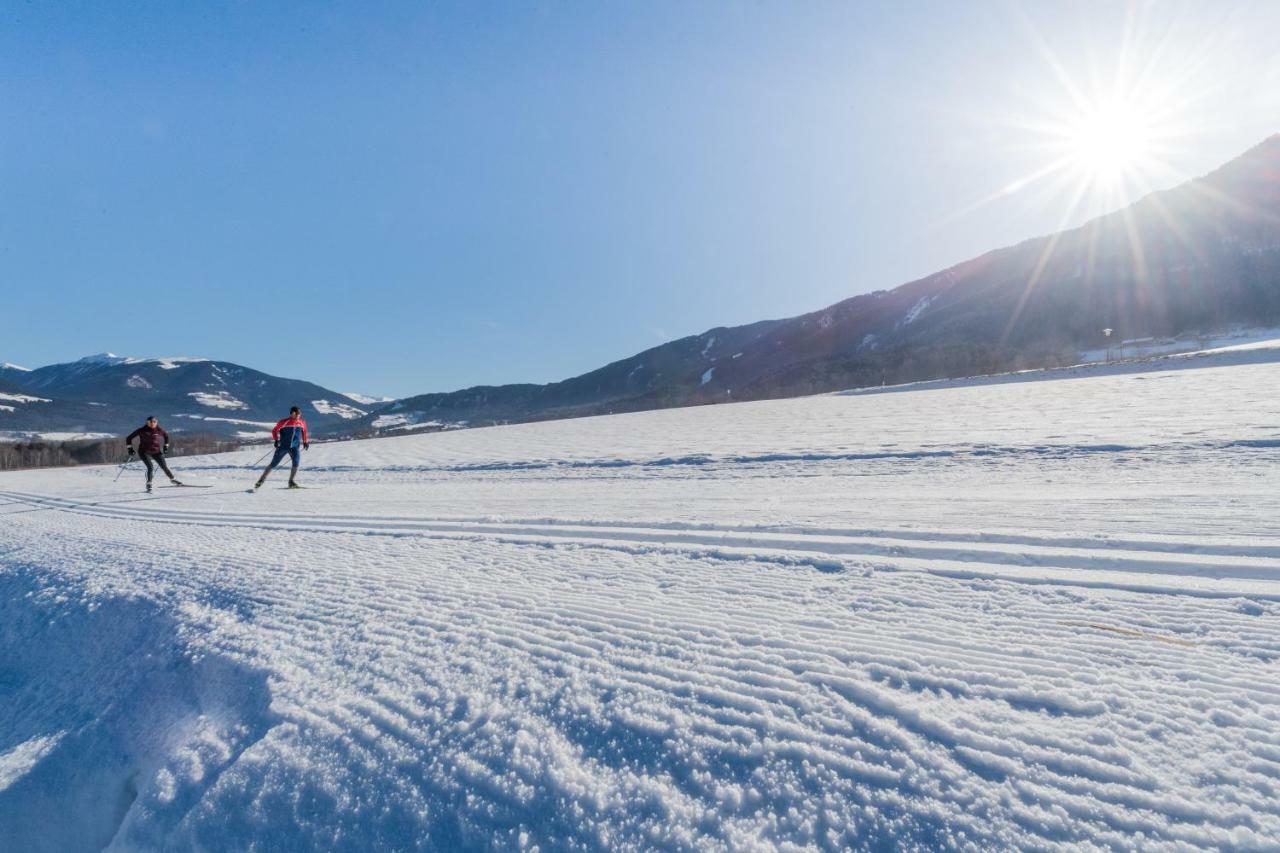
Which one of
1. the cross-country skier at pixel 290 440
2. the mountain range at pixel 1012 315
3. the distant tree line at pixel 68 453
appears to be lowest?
the distant tree line at pixel 68 453

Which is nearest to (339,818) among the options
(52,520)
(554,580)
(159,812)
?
(159,812)

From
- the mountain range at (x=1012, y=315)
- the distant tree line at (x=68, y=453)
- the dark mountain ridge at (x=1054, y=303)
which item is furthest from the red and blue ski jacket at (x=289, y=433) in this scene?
the dark mountain ridge at (x=1054, y=303)

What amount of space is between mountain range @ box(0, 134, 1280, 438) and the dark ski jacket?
39709 mm

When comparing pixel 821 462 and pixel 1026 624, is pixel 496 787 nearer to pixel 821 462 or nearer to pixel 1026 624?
pixel 1026 624

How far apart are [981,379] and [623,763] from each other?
32724 mm

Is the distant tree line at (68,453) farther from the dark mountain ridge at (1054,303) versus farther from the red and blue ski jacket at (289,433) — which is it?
the red and blue ski jacket at (289,433)

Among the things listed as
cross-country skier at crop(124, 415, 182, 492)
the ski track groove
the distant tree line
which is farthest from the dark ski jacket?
the distant tree line

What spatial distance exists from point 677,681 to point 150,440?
1518cm

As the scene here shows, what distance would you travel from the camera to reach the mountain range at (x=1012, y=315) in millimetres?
72188

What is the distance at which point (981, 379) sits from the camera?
29641 millimetres

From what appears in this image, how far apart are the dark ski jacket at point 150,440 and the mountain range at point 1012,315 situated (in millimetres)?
39709

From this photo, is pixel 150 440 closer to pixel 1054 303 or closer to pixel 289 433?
pixel 289 433

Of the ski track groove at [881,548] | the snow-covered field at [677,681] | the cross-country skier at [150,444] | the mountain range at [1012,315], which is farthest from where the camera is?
the mountain range at [1012,315]

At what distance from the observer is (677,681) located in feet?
7.78
